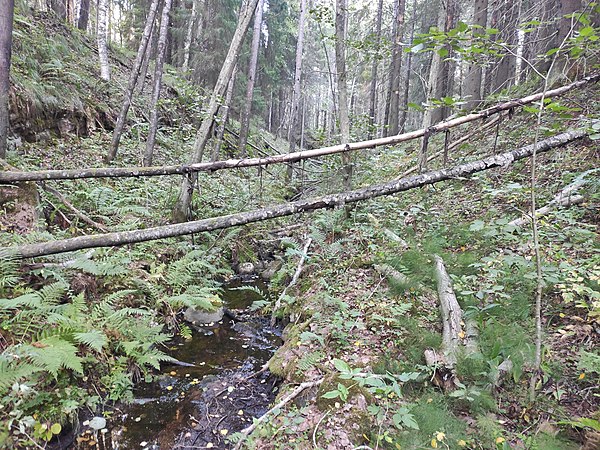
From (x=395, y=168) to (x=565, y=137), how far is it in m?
5.68

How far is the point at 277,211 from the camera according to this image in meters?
5.36

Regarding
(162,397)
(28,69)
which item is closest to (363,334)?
(162,397)

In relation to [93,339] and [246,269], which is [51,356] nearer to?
[93,339]

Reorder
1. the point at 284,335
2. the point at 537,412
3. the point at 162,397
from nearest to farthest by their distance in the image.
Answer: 1. the point at 537,412
2. the point at 162,397
3. the point at 284,335

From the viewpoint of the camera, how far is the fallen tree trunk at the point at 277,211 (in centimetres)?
453

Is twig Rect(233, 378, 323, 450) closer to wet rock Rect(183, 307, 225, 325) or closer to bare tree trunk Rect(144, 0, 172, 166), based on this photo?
wet rock Rect(183, 307, 225, 325)

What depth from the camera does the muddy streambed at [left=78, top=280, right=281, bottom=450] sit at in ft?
11.1

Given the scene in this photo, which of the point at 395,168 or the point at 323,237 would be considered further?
the point at 395,168

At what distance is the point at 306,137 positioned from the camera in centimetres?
3703

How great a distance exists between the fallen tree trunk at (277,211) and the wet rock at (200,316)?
1.52 m

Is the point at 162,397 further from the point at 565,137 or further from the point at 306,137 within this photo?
the point at 306,137

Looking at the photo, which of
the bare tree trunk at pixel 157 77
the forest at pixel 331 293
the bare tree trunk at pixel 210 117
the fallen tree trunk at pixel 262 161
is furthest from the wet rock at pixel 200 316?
the bare tree trunk at pixel 157 77

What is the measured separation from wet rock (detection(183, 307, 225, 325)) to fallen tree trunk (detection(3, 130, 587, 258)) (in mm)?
1524

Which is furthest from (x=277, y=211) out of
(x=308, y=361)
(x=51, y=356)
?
(x=51, y=356)
